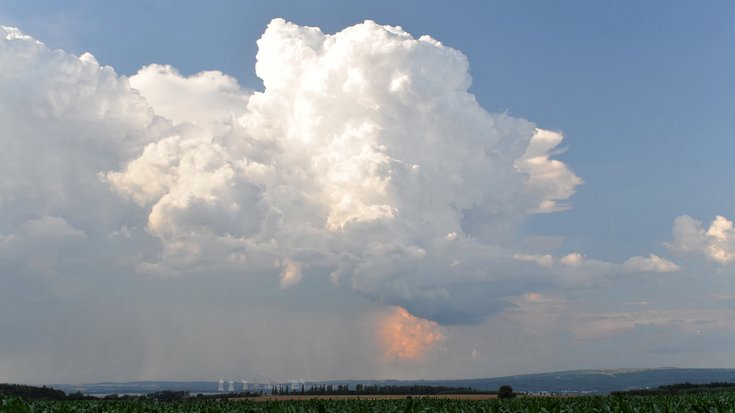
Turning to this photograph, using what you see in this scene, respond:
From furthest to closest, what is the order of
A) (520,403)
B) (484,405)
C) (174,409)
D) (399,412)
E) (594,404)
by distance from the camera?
(174,409), (520,403), (484,405), (594,404), (399,412)

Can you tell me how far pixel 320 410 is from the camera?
856 inches

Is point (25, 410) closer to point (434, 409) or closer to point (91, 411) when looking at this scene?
point (91, 411)

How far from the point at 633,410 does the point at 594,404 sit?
15.2 feet

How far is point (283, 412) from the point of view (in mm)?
27016

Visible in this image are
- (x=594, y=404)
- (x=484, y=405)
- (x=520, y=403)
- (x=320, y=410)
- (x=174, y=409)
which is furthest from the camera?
(x=174, y=409)

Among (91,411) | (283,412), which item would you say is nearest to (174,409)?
(91,411)

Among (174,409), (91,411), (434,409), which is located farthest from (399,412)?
(174,409)

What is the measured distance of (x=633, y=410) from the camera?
72.1ft

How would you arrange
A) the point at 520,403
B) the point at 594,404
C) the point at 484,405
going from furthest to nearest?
the point at 520,403, the point at 484,405, the point at 594,404

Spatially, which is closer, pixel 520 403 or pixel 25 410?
pixel 25 410

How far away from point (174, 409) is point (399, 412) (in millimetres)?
21241

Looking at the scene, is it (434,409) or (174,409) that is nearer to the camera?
(434,409)

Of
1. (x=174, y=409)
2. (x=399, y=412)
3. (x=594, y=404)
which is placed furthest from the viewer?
(x=174, y=409)

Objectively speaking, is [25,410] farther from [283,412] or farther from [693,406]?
[693,406]
